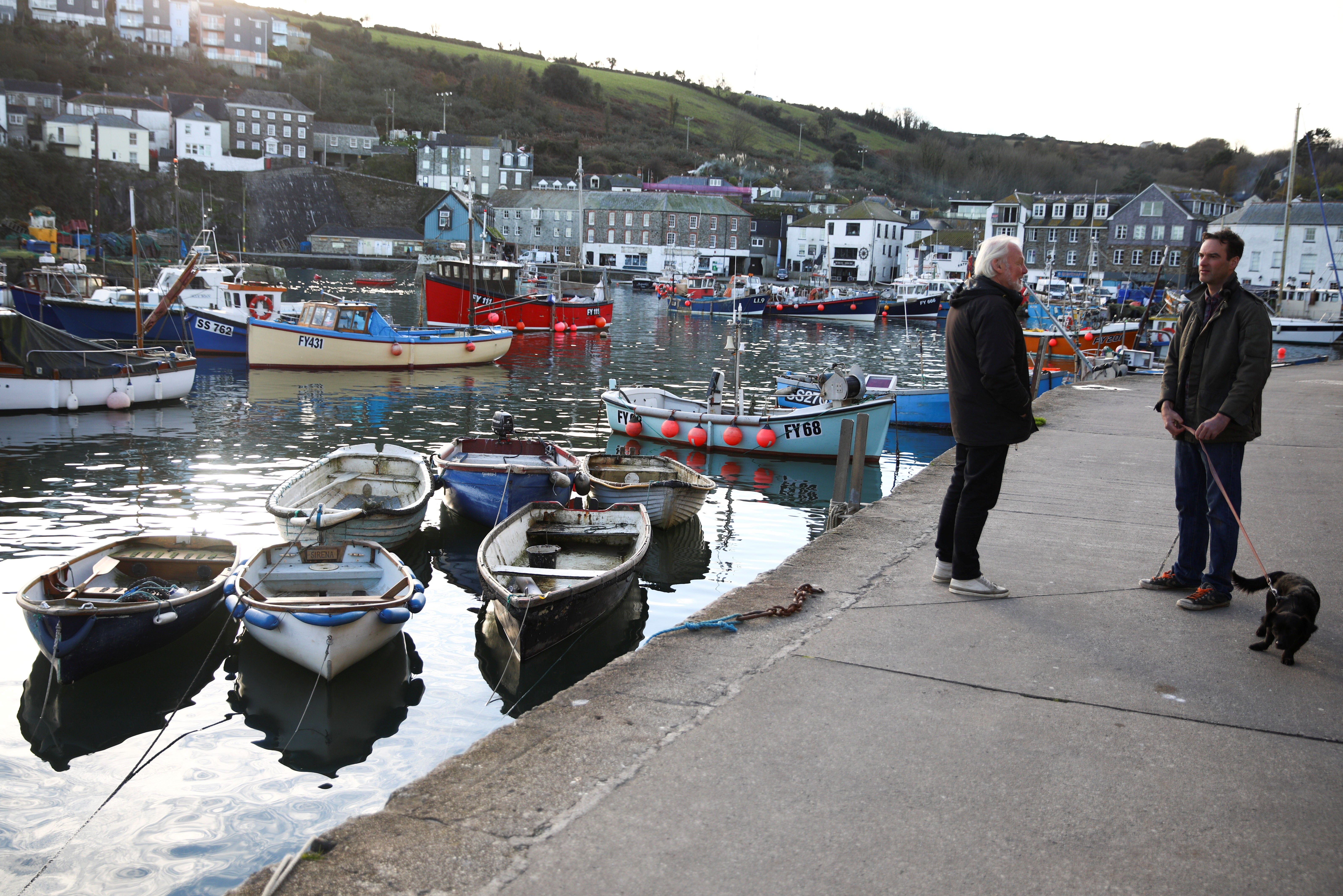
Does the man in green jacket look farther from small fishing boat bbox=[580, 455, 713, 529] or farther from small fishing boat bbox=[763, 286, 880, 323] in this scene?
small fishing boat bbox=[763, 286, 880, 323]

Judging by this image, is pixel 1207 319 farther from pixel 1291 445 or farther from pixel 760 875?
pixel 1291 445

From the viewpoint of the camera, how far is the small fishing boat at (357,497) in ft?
33.7

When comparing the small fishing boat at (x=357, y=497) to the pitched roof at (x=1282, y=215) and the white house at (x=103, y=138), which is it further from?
the white house at (x=103, y=138)

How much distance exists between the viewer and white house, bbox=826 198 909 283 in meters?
90.7

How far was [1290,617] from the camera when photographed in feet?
15.0

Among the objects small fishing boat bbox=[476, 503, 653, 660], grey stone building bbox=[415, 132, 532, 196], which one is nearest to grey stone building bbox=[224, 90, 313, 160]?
grey stone building bbox=[415, 132, 532, 196]

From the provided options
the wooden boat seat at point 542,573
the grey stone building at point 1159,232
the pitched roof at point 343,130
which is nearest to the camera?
the wooden boat seat at point 542,573

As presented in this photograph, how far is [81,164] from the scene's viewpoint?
3627 inches

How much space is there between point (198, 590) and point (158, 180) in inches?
4093

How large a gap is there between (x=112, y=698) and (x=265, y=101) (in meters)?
128

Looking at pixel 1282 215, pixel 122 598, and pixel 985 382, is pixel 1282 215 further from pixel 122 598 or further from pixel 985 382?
pixel 122 598

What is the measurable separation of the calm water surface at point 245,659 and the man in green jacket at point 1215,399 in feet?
15.9

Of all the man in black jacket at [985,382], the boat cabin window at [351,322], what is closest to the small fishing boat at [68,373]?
the boat cabin window at [351,322]

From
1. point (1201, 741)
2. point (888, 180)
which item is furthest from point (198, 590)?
point (888, 180)
